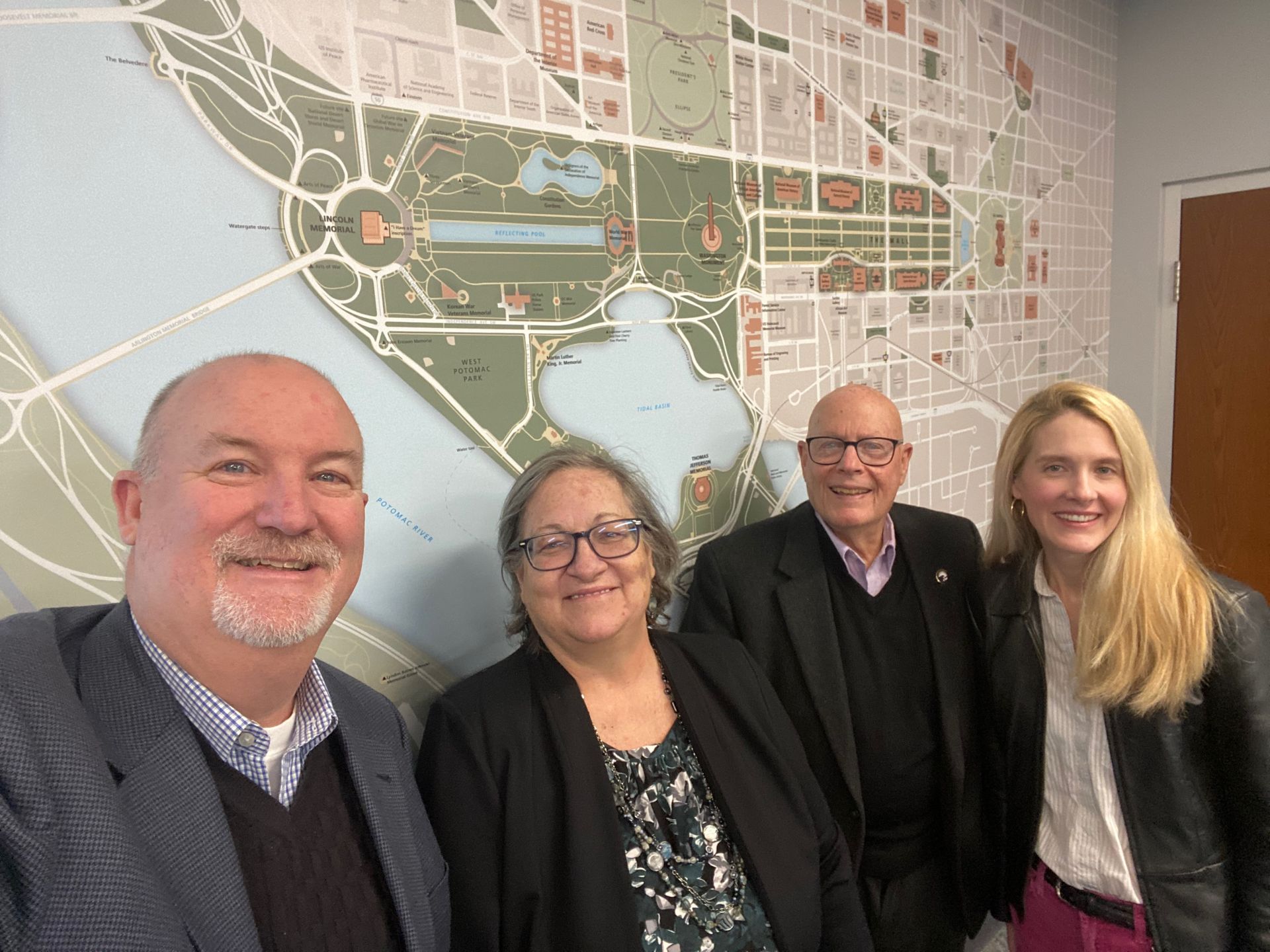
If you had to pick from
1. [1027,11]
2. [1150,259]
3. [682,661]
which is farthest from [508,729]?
[1150,259]

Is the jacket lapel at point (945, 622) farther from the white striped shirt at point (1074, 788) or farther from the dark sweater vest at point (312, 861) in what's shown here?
the dark sweater vest at point (312, 861)

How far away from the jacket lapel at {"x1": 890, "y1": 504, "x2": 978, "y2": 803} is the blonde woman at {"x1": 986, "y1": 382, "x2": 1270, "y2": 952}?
0.12m

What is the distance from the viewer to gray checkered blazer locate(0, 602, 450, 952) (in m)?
0.73

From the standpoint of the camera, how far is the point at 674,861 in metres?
1.34

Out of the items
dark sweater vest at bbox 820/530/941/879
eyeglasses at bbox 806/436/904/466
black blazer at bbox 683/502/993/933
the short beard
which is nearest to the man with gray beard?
the short beard

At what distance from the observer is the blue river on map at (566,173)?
1610 millimetres

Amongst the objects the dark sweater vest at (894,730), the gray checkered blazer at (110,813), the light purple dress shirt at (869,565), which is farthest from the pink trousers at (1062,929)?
the gray checkered blazer at (110,813)

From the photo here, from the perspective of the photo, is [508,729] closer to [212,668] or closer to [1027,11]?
[212,668]

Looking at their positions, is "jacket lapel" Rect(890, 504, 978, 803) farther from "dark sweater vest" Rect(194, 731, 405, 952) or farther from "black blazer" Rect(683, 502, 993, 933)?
"dark sweater vest" Rect(194, 731, 405, 952)

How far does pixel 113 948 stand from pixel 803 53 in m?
2.56

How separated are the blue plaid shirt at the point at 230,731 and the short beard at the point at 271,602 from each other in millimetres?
112

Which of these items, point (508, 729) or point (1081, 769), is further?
point (1081, 769)

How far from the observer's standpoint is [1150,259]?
377cm

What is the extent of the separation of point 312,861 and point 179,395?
2.20 feet
